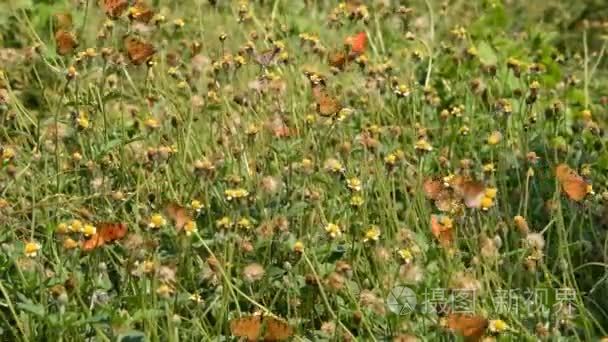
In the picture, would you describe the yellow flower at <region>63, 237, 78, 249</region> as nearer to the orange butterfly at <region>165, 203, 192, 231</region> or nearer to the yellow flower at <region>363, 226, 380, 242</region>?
the orange butterfly at <region>165, 203, 192, 231</region>

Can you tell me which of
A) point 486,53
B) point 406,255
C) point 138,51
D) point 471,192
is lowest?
point 486,53

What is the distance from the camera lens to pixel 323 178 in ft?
7.41

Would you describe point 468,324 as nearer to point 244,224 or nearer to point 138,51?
point 244,224

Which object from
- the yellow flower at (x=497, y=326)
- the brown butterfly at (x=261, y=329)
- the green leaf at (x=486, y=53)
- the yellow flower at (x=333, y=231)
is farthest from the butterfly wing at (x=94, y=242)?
the green leaf at (x=486, y=53)

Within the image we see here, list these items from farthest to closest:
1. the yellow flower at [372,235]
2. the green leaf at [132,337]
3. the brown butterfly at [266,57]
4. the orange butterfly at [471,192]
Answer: the brown butterfly at [266,57], the yellow flower at [372,235], the orange butterfly at [471,192], the green leaf at [132,337]

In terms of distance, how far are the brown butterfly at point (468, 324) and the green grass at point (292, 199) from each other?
0.11 feet

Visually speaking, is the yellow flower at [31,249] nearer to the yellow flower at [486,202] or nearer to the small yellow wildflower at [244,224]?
the small yellow wildflower at [244,224]

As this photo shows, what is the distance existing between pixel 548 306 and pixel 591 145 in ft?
2.95

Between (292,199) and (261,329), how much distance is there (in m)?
0.54

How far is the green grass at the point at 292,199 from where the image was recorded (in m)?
1.84

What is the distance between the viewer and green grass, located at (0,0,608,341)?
6.05 feet

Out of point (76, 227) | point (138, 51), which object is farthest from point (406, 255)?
point (138, 51)

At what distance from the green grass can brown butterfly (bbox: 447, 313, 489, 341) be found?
1.3 inches

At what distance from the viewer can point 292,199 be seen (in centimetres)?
217
